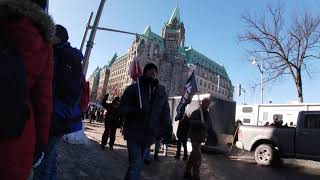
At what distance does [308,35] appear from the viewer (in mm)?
→ 27656

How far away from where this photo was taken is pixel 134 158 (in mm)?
5172

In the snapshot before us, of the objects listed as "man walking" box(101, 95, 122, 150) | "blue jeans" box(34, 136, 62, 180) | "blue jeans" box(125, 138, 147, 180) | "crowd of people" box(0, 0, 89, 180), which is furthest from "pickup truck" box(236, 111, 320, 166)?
"crowd of people" box(0, 0, 89, 180)

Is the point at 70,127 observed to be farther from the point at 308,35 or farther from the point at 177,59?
the point at 177,59

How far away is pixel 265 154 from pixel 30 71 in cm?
1253

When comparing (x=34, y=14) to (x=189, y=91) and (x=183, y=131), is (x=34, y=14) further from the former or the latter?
(x=183, y=131)

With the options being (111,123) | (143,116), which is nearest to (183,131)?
(111,123)

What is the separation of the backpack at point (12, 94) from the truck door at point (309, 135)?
1212cm

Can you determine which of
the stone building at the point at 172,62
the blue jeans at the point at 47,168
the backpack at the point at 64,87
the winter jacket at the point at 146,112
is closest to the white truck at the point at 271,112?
the winter jacket at the point at 146,112

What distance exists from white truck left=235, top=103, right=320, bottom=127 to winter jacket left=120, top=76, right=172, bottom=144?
1484 centimetres

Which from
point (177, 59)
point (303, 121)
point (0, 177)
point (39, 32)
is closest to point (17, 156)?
point (0, 177)

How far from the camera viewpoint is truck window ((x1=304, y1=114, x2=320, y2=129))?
13.0 meters

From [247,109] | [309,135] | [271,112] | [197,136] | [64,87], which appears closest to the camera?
[64,87]

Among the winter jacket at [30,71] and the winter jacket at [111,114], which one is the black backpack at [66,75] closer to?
the winter jacket at [30,71]

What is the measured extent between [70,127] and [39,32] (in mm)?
1273
